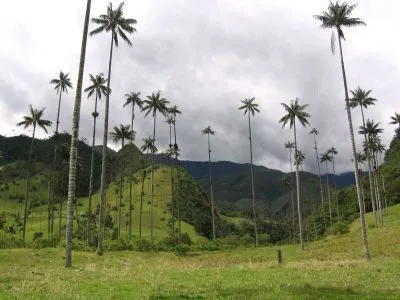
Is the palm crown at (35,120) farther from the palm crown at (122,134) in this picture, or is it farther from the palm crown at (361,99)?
the palm crown at (361,99)

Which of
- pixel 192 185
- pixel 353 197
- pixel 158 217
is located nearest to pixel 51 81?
pixel 158 217

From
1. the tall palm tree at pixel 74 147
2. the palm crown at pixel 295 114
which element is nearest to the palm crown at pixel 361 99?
the palm crown at pixel 295 114

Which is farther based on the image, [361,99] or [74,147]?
[361,99]

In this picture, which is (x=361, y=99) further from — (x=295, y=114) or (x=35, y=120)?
(x=35, y=120)

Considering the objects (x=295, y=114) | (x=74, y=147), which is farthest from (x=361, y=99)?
(x=74, y=147)

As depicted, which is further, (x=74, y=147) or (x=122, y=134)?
(x=122, y=134)

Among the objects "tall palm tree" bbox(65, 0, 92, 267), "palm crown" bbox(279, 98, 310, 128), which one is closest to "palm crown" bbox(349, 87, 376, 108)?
"palm crown" bbox(279, 98, 310, 128)

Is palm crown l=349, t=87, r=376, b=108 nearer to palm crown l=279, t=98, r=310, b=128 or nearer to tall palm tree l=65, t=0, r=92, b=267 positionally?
palm crown l=279, t=98, r=310, b=128

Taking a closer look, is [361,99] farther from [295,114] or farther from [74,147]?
[74,147]

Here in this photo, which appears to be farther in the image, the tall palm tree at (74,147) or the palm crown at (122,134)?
the palm crown at (122,134)

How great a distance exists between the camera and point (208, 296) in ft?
55.7

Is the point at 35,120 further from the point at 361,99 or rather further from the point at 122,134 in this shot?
the point at 361,99

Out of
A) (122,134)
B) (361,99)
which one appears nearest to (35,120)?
(122,134)

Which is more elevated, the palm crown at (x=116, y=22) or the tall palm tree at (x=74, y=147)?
the palm crown at (x=116, y=22)
